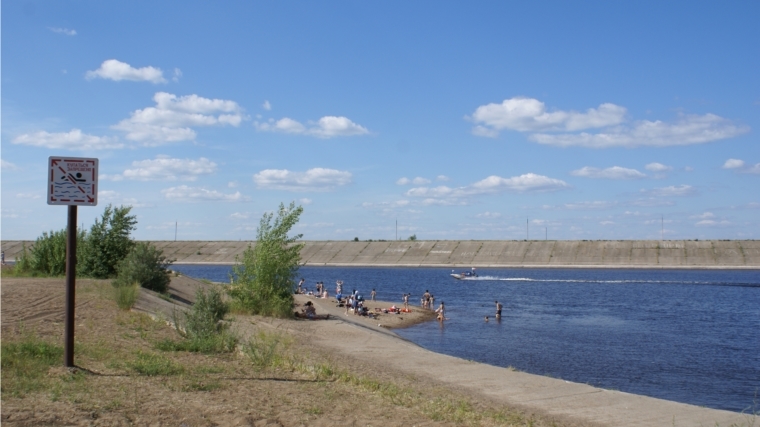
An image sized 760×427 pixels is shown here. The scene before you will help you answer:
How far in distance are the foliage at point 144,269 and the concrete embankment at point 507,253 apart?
89.2 meters

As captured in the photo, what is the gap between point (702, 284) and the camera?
7619 cm

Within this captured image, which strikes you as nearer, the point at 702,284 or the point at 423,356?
the point at 423,356

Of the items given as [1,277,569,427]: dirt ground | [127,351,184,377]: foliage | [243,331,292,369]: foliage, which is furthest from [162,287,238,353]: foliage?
[127,351,184,377]: foliage

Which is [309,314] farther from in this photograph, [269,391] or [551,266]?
[551,266]

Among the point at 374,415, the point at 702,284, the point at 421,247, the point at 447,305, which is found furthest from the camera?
the point at 421,247

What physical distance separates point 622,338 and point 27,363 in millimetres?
27744

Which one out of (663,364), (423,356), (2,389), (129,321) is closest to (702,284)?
(663,364)

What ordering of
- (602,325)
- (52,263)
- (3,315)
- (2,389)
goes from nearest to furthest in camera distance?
1. (2,389)
2. (3,315)
3. (52,263)
4. (602,325)

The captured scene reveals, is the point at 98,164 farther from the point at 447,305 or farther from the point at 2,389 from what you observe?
the point at 447,305

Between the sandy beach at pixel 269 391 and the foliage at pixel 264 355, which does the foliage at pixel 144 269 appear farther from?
the foliage at pixel 264 355

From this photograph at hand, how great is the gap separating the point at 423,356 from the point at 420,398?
8.24 metres

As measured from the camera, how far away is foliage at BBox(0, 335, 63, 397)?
9203 mm

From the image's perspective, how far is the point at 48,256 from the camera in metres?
28.7

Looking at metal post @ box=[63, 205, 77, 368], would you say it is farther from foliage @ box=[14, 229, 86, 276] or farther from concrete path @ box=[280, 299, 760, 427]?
foliage @ box=[14, 229, 86, 276]
